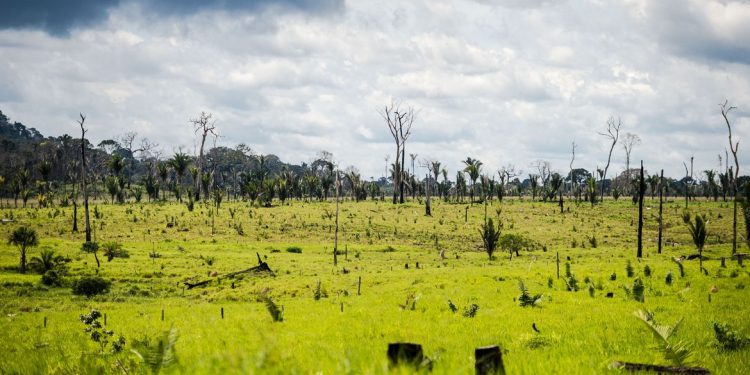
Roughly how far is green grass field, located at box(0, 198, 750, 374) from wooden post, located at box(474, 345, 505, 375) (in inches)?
14.5

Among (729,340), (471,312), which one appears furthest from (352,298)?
(729,340)

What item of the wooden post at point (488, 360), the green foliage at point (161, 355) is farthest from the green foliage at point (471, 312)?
the green foliage at point (161, 355)

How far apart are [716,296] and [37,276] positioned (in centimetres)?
3498

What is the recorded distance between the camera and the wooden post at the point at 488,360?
175 inches

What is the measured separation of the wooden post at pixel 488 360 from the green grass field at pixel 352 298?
0.37 metres

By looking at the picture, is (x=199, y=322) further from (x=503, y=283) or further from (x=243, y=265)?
(x=243, y=265)

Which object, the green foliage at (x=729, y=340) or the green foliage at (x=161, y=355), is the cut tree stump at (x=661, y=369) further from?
the green foliage at (x=161, y=355)

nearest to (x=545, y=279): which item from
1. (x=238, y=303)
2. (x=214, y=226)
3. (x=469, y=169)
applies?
(x=238, y=303)

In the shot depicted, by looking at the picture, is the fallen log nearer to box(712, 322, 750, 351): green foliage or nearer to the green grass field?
the green grass field

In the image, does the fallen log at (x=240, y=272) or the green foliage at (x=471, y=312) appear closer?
the green foliage at (x=471, y=312)

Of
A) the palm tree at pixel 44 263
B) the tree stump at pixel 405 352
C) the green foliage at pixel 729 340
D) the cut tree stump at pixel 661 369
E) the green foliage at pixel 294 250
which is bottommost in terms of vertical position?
the green foliage at pixel 294 250

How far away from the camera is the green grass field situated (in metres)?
7.72

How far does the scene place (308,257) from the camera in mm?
40375

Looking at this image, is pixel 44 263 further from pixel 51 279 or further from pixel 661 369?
pixel 661 369
